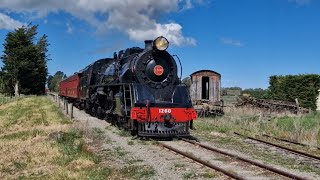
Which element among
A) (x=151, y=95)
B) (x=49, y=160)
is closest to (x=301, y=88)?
(x=151, y=95)

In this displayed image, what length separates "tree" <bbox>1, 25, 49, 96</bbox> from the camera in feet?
214

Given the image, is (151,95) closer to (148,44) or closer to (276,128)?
(148,44)

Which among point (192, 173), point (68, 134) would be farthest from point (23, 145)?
point (192, 173)

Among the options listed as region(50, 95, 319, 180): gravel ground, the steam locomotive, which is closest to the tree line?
the steam locomotive

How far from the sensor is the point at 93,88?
2352 centimetres

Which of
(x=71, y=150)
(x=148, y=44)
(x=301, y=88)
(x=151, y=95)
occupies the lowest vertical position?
(x=71, y=150)

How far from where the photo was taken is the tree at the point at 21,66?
65.4 m

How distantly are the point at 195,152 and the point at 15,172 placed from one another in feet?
16.6

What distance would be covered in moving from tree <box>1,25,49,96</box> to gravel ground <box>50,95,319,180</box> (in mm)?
53298

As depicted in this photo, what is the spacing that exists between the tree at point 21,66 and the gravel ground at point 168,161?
53298 millimetres

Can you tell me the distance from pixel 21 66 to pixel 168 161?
190ft

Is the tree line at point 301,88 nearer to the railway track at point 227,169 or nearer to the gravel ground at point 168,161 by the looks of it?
the gravel ground at point 168,161

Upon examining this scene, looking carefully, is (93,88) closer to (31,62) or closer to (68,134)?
(68,134)

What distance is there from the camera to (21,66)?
6488cm
